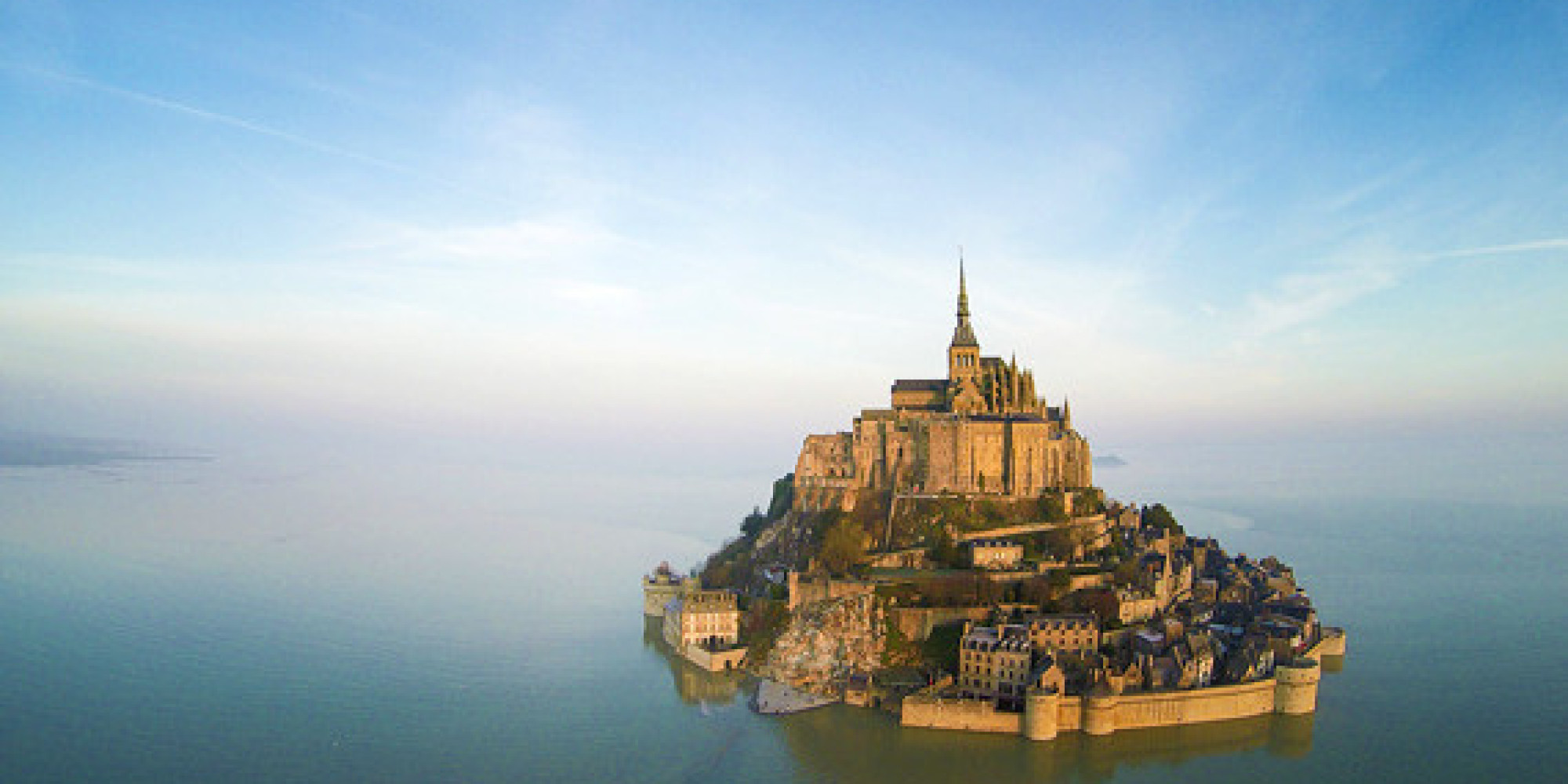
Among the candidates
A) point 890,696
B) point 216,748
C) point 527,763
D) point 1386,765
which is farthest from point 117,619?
point 1386,765

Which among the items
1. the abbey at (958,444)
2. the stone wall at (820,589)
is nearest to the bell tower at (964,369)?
the abbey at (958,444)

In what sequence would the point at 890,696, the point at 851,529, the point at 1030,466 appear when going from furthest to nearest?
1. the point at 1030,466
2. the point at 851,529
3. the point at 890,696

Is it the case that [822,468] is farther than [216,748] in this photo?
Yes

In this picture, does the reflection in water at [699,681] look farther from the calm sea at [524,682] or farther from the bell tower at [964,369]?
the bell tower at [964,369]

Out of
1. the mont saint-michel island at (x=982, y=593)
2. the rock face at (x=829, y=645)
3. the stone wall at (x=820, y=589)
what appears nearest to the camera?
the mont saint-michel island at (x=982, y=593)

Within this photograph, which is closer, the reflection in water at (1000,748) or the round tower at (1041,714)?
the reflection in water at (1000,748)

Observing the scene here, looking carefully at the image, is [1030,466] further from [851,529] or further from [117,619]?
[117,619]

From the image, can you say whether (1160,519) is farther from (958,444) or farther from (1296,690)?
(1296,690)
